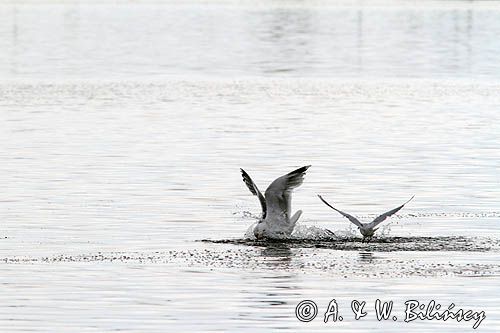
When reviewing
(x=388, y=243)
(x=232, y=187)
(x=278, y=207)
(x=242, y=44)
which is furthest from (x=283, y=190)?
(x=242, y=44)

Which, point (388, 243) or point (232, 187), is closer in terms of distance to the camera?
point (388, 243)

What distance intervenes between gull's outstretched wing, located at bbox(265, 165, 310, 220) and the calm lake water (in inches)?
21.6

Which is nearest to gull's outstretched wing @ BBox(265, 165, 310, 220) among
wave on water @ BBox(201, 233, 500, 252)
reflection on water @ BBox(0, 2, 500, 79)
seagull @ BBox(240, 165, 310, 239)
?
seagull @ BBox(240, 165, 310, 239)

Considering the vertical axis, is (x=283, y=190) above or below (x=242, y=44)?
above

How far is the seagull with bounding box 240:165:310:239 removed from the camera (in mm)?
23859

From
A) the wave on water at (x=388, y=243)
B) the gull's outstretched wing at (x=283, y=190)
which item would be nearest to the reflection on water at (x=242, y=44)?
the wave on water at (x=388, y=243)

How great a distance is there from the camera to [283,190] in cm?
2392

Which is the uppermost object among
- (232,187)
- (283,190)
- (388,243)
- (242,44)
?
(283,190)

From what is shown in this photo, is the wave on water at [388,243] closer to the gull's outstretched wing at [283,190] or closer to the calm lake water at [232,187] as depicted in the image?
the calm lake water at [232,187]

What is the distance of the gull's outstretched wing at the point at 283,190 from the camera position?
78.1ft

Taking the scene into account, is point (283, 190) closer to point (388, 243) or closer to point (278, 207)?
point (278, 207)

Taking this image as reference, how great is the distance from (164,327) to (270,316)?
1289 millimetres

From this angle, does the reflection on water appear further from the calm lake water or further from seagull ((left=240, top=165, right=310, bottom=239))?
seagull ((left=240, top=165, right=310, bottom=239))

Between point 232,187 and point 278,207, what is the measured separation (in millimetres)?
7567
